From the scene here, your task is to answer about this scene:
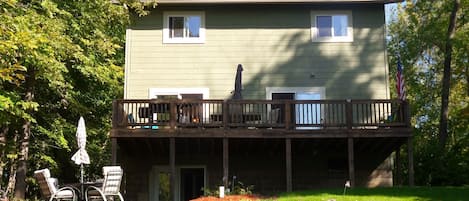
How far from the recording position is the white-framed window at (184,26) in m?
17.4

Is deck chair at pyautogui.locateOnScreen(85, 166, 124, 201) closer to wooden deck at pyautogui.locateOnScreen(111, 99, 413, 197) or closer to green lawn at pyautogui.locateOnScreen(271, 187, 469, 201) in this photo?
wooden deck at pyautogui.locateOnScreen(111, 99, 413, 197)

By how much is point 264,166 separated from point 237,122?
283 cm

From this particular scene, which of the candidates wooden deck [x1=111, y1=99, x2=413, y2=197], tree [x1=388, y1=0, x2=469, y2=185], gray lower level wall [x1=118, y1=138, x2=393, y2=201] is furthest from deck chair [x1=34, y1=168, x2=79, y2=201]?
tree [x1=388, y1=0, x2=469, y2=185]

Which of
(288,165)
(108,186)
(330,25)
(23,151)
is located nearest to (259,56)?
(330,25)

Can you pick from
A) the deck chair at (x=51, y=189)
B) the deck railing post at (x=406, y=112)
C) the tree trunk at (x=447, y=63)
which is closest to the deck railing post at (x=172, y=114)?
the deck chair at (x=51, y=189)

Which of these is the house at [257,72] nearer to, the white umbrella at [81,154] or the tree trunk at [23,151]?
the tree trunk at [23,151]

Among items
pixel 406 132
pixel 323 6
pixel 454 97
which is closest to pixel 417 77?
pixel 454 97

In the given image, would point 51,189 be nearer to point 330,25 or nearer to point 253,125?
point 253,125

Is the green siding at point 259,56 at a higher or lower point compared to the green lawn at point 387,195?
higher

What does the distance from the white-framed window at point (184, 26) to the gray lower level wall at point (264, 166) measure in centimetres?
356

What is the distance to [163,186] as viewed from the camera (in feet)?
56.6

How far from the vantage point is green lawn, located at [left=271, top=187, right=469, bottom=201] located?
1157cm

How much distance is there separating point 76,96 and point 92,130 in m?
1.78

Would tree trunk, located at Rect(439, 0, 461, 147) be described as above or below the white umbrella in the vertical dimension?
above
